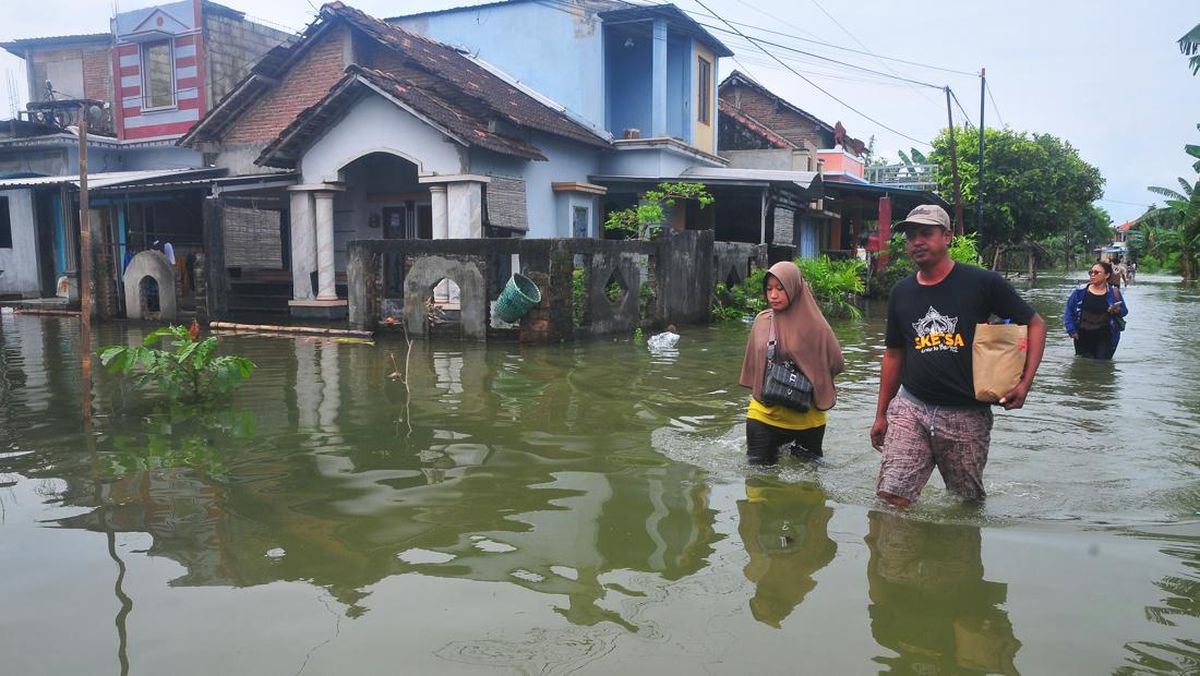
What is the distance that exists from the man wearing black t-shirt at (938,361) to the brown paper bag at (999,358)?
0.16ft

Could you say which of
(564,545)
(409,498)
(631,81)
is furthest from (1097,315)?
(631,81)

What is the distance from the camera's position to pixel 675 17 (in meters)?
20.3

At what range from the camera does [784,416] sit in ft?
19.7

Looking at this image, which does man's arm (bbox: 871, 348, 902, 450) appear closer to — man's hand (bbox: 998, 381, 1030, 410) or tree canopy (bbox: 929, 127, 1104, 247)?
man's hand (bbox: 998, 381, 1030, 410)

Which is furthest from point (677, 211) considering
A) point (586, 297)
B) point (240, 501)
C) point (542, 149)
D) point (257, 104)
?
point (240, 501)

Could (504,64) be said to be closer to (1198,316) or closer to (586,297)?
(586,297)

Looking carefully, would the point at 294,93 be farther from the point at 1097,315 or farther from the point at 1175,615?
the point at 1175,615

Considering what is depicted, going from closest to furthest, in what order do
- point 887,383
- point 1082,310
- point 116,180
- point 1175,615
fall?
point 1175,615, point 887,383, point 1082,310, point 116,180

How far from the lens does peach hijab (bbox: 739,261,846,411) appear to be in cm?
583

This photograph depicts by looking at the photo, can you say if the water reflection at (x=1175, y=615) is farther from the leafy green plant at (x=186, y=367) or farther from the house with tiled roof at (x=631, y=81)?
the house with tiled roof at (x=631, y=81)

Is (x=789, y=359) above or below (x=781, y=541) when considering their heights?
above

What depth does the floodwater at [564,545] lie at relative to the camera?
348 centimetres

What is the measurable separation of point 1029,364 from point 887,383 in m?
0.81

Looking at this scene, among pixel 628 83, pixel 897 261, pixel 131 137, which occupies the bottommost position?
pixel 897 261
